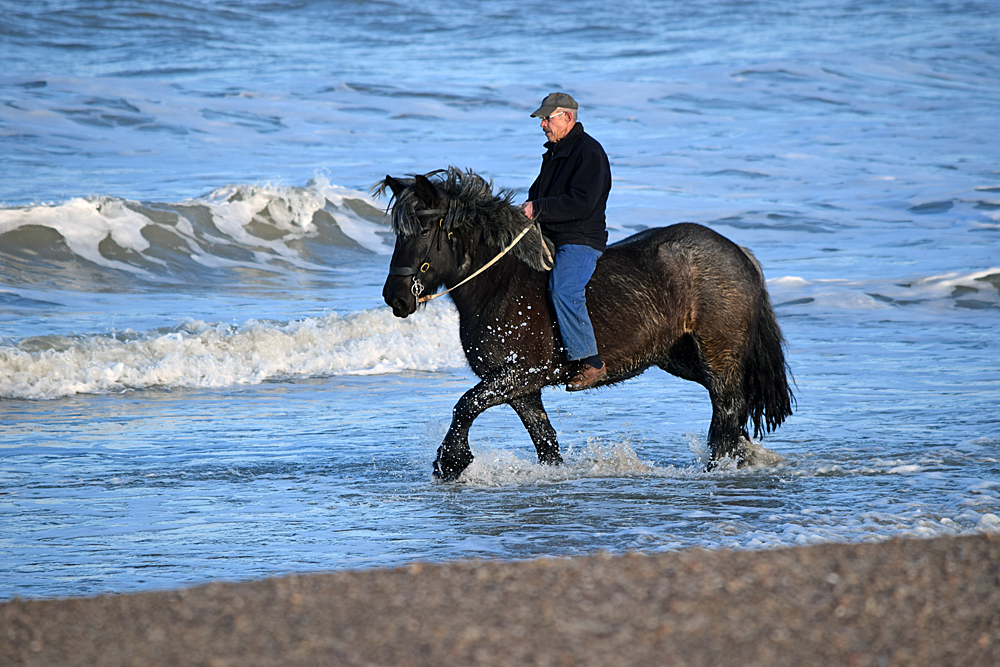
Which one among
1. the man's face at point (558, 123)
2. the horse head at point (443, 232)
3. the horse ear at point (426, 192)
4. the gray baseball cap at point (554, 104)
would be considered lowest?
the horse head at point (443, 232)

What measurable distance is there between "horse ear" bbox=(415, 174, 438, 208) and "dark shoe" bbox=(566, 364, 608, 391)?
136 cm

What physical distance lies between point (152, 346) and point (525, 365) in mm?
5684

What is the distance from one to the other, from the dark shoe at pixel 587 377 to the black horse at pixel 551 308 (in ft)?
0.18

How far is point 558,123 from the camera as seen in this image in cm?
616

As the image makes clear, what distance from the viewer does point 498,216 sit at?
19.9ft

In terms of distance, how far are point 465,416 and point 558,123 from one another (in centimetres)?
185

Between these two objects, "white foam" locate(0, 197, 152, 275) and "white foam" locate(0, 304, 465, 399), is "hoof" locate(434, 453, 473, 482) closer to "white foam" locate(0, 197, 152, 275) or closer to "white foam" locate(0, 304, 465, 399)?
"white foam" locate(0, 304, 465, 399)

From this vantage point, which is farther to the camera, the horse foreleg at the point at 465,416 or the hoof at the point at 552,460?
the hoof at the point at 552,460

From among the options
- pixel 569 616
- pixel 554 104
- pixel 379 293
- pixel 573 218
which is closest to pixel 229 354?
pixel 379 293

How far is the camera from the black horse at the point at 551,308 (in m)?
5.96

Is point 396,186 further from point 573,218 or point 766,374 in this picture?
point 766,374

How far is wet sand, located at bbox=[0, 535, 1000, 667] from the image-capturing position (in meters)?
3.04

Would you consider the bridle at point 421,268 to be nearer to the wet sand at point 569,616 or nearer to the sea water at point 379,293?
the sea water at point 379,293

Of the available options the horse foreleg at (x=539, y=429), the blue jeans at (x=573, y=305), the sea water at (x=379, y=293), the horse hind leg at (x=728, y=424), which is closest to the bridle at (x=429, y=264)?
the blue jeans at (x=573, y=305)
